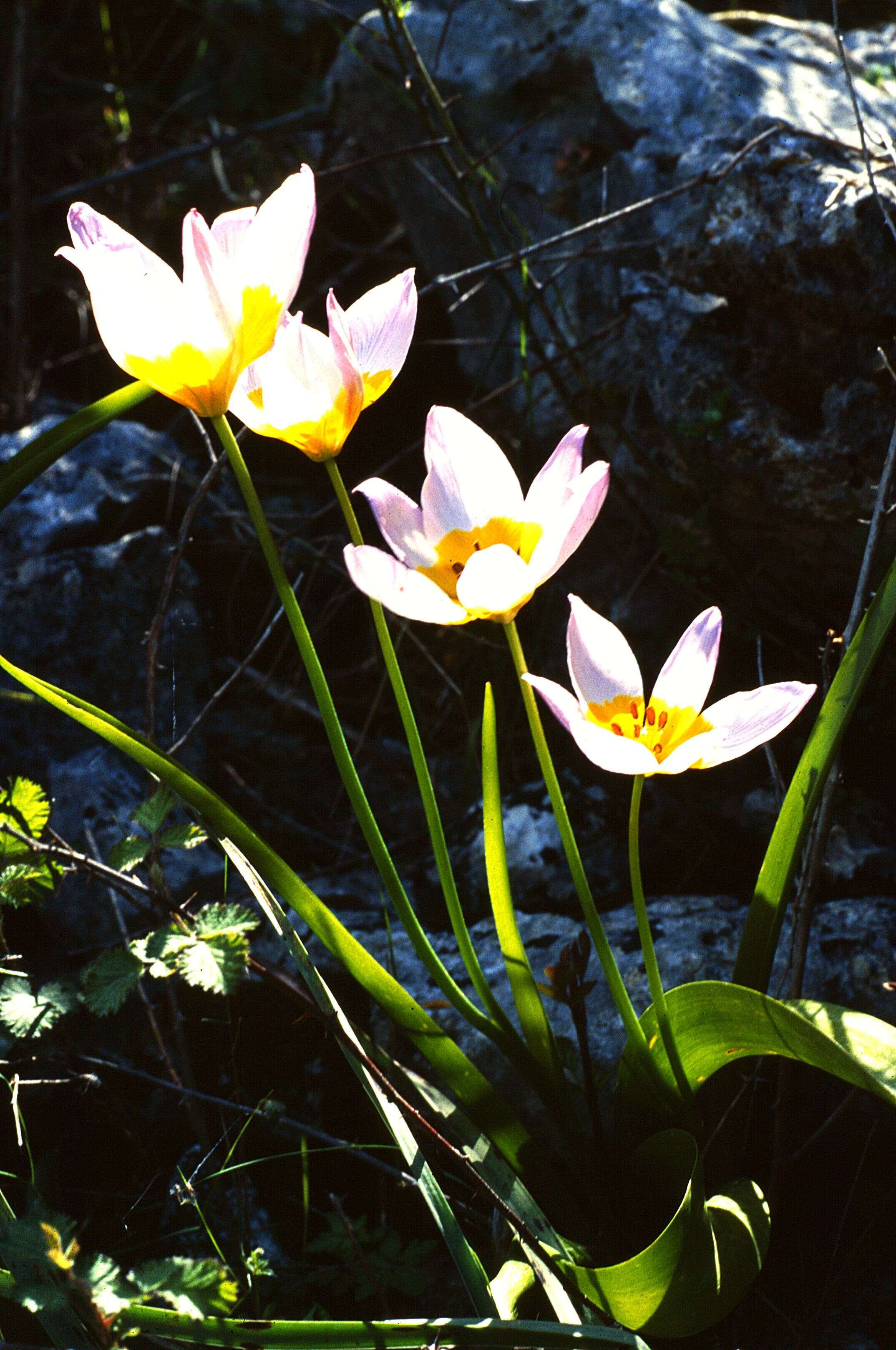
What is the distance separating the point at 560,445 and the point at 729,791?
2.76 ft

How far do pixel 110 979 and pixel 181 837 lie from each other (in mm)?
160

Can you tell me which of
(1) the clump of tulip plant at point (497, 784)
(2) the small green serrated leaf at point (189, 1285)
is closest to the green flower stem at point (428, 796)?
(1) the clump of tulip plant at point (497, 784)

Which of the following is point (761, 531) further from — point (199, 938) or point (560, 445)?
point (199, 938)

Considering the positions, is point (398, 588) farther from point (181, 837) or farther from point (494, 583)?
point (181, 837)

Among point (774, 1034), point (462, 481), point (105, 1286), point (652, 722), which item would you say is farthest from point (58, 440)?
point (774, 1034)

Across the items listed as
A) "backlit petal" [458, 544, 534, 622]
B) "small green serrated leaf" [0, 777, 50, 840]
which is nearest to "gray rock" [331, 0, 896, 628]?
"backlit petal" [458, 544, 534, 622]

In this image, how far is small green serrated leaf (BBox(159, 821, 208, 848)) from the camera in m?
1.06

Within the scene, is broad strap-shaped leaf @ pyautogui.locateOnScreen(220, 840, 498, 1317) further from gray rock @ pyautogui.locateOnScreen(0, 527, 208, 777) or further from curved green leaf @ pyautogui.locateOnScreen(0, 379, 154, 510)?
gray rock @ pyautogui.locateOnScreen(0, 527, 208, 777)

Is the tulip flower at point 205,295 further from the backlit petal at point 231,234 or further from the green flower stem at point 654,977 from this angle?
the green flower stem at point 654,977

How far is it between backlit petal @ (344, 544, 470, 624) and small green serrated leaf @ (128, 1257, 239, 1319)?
0.49m

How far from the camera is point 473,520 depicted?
89 cm

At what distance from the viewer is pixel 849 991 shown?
1160 mm

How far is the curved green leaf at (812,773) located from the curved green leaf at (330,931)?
0.94 ft

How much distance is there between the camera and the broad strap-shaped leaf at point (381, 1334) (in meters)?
0.76
